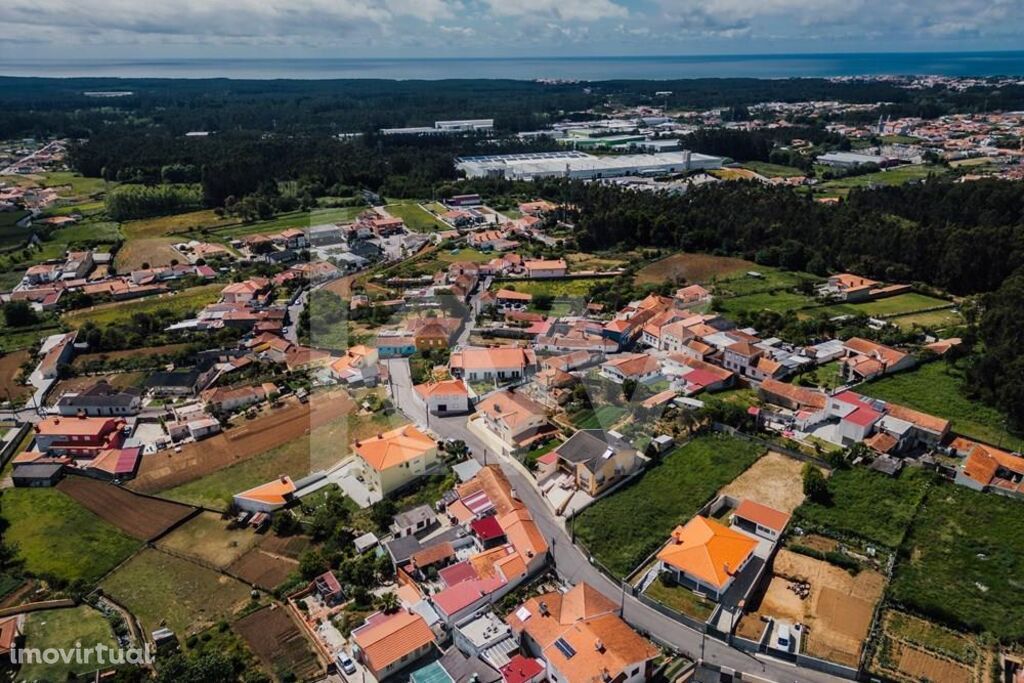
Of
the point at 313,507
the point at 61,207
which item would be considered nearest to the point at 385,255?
the point at 313,507

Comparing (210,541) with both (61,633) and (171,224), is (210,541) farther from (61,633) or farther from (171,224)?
(171,224)

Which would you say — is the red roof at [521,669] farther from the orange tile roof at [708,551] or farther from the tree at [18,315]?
the tree at [18,315]

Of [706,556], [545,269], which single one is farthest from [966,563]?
[545,269]

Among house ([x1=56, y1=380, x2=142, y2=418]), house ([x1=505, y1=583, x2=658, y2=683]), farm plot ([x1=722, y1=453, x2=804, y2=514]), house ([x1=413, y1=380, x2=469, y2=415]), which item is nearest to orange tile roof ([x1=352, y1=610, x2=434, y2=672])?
house ([x1=505, y1=583, x2=658, y2=683])

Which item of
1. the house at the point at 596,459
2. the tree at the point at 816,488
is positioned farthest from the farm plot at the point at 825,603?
the house at the point at 596,459

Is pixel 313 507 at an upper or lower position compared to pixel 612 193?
lower

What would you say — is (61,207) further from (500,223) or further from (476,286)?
(476,286)
